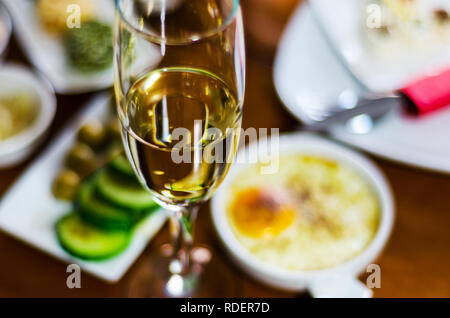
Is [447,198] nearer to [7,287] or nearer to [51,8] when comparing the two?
[7,287]

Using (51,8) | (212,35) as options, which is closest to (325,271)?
(212,35)

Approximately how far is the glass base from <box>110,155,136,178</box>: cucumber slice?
13 centimetres

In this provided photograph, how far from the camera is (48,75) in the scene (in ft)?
3.61

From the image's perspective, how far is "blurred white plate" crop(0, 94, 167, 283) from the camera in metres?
0.86

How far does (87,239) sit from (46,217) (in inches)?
3.5

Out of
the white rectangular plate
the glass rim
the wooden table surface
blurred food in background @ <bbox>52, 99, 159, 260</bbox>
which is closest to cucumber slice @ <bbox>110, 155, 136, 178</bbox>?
blurred food in background @ <bbox>52, 99, 159, 260</bbox>

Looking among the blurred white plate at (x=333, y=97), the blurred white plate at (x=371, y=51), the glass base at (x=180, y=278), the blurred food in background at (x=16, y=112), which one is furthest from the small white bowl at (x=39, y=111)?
the blurred white plate at (x=371, y=51)

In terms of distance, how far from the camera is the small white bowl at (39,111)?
98 centimetres

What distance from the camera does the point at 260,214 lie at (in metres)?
0.93

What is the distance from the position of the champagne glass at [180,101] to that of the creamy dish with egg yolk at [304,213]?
23 centimetres

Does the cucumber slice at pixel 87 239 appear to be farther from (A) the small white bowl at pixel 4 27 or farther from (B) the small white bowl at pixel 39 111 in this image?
(A) the small white bowl at pixel 4 27

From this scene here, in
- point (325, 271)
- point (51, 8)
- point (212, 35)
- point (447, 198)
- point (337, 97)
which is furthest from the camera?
point (51, 8)

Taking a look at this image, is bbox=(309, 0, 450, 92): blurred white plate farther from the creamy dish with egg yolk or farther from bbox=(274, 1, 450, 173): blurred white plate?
the creamy dish with egg yolk

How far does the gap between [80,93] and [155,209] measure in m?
0.31
